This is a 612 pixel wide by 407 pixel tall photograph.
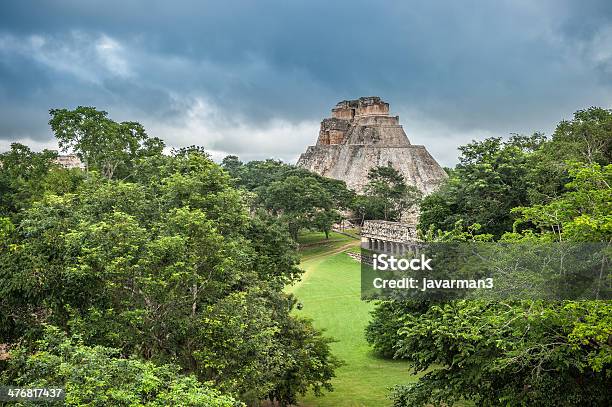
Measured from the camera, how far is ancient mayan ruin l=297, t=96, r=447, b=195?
82.1 meters

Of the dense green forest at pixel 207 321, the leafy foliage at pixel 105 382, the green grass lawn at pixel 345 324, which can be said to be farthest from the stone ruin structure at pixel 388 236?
the leafy foliage at pixel 105 382

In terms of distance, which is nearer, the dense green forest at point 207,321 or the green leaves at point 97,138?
the dense green forest at point 207,321

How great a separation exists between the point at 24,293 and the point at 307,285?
31350 mm

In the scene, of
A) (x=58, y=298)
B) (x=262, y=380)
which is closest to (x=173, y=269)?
Result: (x=58, y=298)

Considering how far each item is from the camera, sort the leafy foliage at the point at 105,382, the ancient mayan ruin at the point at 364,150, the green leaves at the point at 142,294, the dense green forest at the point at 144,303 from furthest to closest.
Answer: the ancient mayan ruin at the point at 364,150, the green leaves at the point at 142,294, the dense green forest at the point at 144,303, the leafy foliage at the point at 105,382

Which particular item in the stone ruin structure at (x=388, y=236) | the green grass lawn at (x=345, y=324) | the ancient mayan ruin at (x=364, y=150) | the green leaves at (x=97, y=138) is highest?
the ancient mayan ruin at (x=364, y=150)

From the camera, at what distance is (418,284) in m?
16.2

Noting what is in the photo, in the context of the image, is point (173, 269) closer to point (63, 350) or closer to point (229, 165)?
point (63, 350)

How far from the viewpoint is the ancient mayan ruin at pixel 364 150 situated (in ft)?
269

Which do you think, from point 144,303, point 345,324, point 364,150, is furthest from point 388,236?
point 144,303

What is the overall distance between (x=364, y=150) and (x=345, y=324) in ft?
169

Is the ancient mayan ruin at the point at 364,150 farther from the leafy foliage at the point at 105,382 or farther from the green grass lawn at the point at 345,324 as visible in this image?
the leafy foliage at the point at 105,382

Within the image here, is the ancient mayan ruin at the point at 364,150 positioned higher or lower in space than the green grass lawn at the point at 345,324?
higher

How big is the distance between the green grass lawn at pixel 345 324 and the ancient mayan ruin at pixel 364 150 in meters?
23.2
